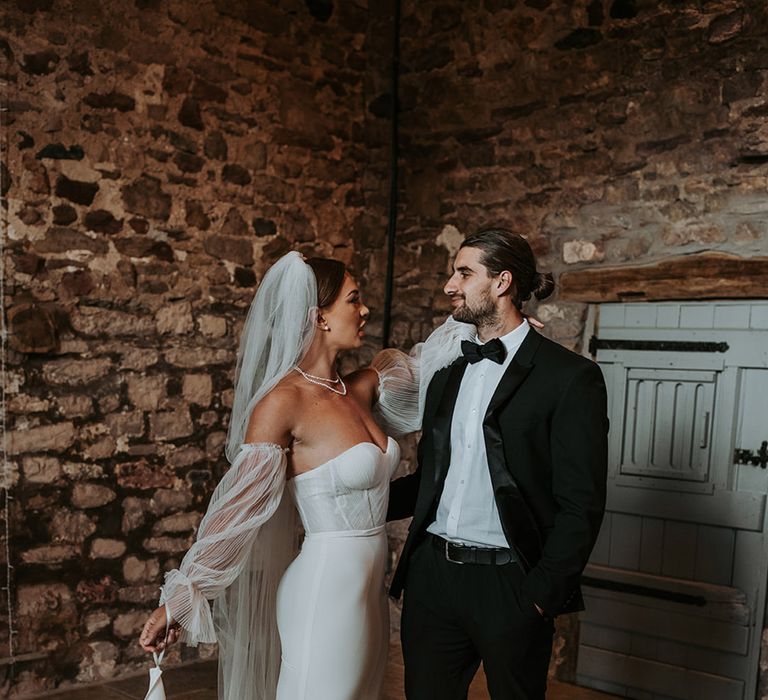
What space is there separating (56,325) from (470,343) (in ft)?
6.71

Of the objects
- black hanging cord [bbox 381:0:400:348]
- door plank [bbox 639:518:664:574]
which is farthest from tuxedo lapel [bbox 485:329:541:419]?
black hanging cord [bbox 381:0:400:348]

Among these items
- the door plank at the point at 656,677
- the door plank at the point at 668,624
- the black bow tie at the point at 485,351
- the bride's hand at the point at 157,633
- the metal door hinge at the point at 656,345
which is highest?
the black bow tie at the point at 485,351

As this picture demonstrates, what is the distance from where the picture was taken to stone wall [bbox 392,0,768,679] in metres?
3.68

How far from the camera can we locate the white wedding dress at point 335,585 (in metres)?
2.46

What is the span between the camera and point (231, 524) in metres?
2.36

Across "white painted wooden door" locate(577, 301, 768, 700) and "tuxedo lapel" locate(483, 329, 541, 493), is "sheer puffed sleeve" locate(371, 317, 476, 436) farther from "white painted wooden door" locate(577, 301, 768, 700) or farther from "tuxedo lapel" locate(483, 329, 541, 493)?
"white painted wooden door" locate(577, 301, 768, 700)

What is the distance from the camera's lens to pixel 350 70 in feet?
16.1

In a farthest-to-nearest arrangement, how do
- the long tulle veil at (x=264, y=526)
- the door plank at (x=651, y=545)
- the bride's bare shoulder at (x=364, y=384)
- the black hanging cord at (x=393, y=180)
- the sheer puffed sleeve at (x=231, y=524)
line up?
the black hanging cord at (x=393, y=180) < the door plank at (x=651, y=545) < the bride's bare shoulder at (x=364, y=384) < the long tulle veil at (x=264, y=526) < the sheer puffed sleeve at (x=231, y=524)

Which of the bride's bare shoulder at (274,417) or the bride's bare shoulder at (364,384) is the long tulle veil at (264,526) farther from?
the bride's bare shoulder at (364,384)

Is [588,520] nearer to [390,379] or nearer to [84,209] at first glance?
[390,379]

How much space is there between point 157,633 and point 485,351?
112 centimetres

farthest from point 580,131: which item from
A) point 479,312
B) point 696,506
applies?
point 479,312

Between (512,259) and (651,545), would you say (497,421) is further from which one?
(651,545)

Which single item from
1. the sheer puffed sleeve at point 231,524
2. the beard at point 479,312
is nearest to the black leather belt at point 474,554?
the sheer puffed sleeve at point 231,524
